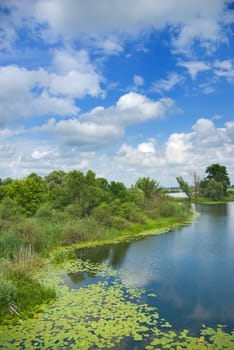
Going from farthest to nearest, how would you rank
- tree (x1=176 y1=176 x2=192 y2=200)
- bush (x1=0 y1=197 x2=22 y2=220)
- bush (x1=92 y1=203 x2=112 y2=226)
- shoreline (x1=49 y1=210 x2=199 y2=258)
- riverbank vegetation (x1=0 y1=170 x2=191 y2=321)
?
tree (x1=176 y1=176 x2=192 y2=200)
bush (x1=92 y1=203 x2=112 y2=226)
bush (x1=0 y1=197 x2=22 y2=220)
shoreline (x1=49 y1=210 x2=199 y2=258)
riverbank vegetation (x1=0 y1=170 x2=191 y2=321)

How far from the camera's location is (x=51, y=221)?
910 inches

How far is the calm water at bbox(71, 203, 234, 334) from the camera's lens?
1020 cm

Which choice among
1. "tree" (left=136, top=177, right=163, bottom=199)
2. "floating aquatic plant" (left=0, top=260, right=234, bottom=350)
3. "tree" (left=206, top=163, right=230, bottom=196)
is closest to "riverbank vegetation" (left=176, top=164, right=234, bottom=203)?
"tree" (left=206, top=163, right=230, bottom=196)

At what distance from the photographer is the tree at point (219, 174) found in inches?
2884

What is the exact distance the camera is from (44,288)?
1148 cm

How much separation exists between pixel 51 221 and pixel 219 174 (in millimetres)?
57601

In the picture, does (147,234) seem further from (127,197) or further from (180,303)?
(180,303)

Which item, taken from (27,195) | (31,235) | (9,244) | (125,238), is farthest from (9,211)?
(125,238)

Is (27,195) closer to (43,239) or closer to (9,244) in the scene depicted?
(43,239)

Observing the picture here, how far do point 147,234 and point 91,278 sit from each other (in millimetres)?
12854

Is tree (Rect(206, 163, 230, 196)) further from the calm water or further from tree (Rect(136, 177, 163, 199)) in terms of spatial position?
the calm water

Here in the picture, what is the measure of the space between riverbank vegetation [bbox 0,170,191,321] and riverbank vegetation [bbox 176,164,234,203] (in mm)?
33677

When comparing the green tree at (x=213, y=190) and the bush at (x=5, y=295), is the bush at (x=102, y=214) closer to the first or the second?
the bush at (x=5, y=295)

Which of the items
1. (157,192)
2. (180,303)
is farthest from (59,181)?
(180,303)
